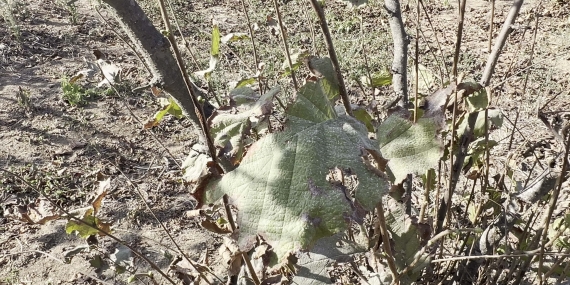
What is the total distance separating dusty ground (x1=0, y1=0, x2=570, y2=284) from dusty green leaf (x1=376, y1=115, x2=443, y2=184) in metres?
1.17

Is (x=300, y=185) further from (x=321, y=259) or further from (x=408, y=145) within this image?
(x=321, y=259)

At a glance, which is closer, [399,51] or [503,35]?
[503,35]

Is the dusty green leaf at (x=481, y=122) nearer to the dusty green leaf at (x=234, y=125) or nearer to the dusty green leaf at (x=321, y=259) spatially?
the dusty green leaf at (x=321, y=259)

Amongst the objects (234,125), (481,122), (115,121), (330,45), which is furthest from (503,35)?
(115,121)

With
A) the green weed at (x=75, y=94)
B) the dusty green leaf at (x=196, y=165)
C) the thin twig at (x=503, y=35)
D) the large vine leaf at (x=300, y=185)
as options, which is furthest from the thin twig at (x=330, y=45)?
the green weed at (x=75, y=94)

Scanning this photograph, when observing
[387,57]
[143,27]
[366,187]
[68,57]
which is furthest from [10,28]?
[366,187]

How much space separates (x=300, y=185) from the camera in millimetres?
746

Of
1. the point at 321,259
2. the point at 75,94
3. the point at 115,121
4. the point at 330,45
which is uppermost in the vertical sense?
the point at 330,45

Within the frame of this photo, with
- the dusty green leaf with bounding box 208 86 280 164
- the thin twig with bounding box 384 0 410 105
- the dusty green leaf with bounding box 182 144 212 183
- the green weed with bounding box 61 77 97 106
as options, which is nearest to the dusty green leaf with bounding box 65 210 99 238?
the dusty green leaf with bounding box 182 144 212 183

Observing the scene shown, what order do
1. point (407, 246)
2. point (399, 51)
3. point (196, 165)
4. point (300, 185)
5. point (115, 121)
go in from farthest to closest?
point (115, 121), point (399, 51), point (407, 246), point (196, 165), point (300, 185)

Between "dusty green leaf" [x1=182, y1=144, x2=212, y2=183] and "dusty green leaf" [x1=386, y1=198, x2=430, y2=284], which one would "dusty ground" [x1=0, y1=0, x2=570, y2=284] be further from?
"dusty green leaf" [x1=386, y1=198, x2=430, y2=284]

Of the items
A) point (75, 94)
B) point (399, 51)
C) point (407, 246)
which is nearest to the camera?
point (407, 246)

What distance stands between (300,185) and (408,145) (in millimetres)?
293

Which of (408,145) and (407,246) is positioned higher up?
(408,145)
